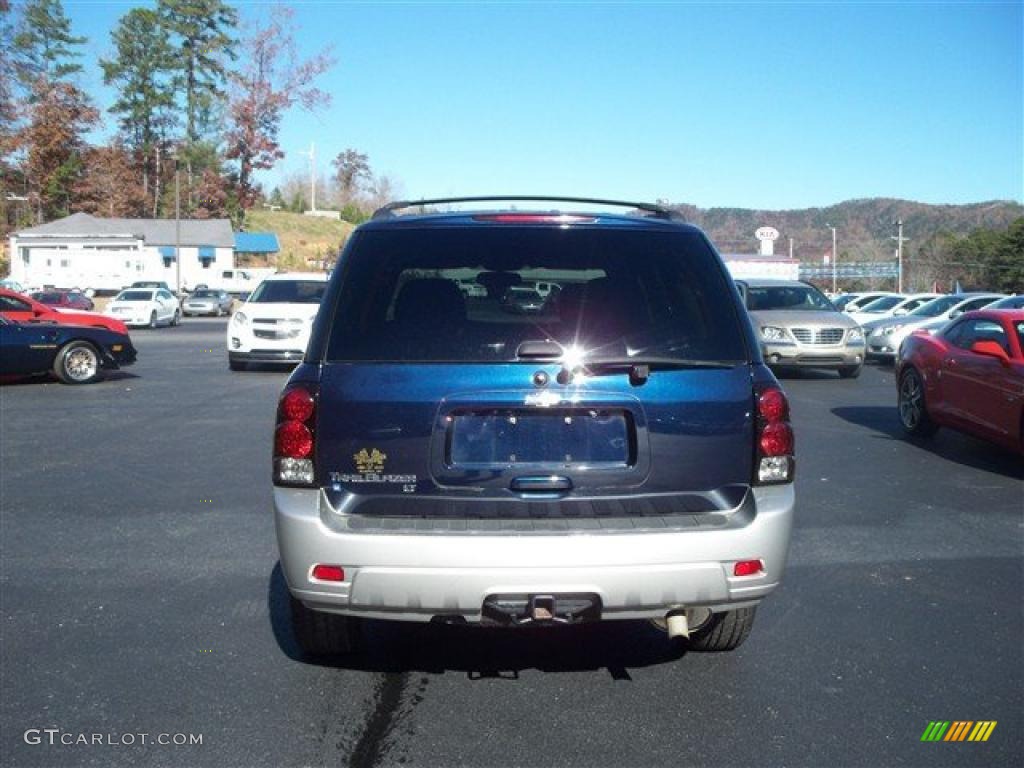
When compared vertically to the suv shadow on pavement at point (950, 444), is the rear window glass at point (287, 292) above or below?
above

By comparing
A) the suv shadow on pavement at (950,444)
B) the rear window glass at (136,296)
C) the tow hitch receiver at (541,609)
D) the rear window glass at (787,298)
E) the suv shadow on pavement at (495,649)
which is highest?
the rear window glass at (787,298)

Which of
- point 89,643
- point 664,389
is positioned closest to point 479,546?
point 664,389

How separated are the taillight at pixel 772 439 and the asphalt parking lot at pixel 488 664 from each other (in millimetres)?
942

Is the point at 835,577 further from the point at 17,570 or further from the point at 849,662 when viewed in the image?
the point at 17,570

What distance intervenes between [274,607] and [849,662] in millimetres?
2789

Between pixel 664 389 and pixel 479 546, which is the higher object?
pixel 664 389

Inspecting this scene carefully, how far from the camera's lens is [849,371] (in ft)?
57.1

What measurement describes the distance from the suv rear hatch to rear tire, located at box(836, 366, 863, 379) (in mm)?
14184

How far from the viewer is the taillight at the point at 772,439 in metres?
3.77

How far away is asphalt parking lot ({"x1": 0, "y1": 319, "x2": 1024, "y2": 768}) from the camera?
3.65 m

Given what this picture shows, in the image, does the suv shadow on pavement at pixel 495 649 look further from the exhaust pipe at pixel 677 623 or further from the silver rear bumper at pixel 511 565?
the silver rear bumper at pixel 511 565

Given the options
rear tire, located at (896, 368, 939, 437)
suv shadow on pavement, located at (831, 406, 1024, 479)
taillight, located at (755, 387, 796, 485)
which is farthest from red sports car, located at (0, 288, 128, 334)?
taillight, located at (755, 387, 796, 485)

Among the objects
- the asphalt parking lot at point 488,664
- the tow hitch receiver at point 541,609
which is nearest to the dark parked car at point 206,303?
the asphalt parking lot at point 488,664

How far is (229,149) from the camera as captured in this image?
8019cm
